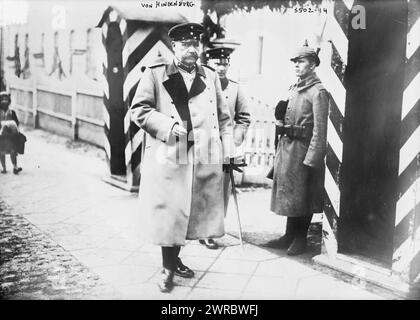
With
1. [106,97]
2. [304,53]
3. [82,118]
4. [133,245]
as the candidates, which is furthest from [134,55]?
[133,245]

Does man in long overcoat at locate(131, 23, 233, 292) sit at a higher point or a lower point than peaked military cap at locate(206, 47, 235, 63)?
lower

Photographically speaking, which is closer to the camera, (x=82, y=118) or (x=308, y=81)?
(x=308, y=81)

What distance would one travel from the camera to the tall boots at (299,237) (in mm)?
4992

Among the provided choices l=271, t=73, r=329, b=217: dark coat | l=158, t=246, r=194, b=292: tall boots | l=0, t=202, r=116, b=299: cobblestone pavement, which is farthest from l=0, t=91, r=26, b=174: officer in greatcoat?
l=271, t=73, r=329, b=217: dark coat

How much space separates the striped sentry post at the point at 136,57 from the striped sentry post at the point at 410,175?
3.62 m

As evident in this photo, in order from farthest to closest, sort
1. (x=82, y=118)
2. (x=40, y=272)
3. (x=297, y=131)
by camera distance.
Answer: (x=82, y=118) < (x=297, y=131) < (x=40, y=272)

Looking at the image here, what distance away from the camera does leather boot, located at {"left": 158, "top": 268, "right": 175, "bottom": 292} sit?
13.3 feet

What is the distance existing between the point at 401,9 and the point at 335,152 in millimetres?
1292

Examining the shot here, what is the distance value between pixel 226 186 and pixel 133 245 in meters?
1.04

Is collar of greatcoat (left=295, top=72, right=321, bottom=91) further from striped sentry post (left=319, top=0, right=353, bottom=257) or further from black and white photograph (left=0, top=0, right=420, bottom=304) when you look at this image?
striped sentry post (left=319, top=0, right=353, bottom=257)

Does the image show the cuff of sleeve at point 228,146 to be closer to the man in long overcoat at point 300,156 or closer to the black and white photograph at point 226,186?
the black and white photograph at point 226,186

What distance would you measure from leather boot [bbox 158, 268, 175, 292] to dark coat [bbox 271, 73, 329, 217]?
1.44 metres

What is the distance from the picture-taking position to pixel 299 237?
16.6 feet

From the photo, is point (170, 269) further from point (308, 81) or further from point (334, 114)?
point (308, 81)
